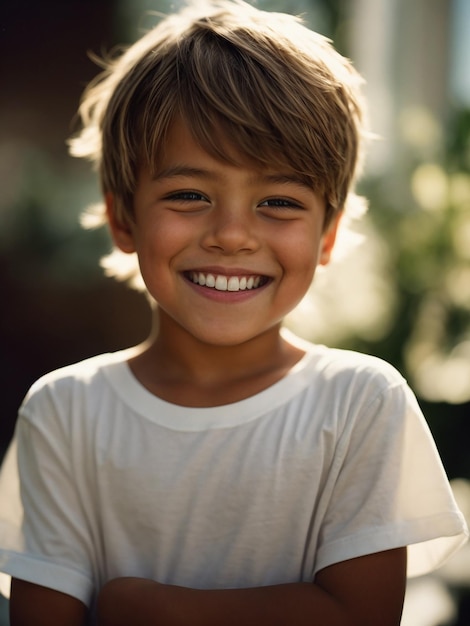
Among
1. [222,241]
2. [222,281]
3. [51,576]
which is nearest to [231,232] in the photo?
[222,241]

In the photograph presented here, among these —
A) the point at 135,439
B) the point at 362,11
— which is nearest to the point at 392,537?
the point at 135,439

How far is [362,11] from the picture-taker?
164 inches

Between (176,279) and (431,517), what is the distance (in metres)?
0.68

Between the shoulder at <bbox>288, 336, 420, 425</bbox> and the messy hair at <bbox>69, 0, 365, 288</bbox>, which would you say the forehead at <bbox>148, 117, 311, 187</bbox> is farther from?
the shoulder at <bbox>288, 336, 420, 425</bbox>

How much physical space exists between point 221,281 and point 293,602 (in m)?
0.64

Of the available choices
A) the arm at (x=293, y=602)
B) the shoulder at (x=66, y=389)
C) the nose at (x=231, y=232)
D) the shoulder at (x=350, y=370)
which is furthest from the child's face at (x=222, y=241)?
the arm at (x=293, y=602)

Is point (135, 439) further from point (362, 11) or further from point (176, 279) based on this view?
point (362, 11)

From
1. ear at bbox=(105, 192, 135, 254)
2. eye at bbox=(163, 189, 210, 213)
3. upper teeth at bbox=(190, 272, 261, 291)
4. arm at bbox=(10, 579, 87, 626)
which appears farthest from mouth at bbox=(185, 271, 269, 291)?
arm at bbox=(10, 579, 87, 626)

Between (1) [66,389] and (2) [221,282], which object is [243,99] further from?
(1) [66,389]

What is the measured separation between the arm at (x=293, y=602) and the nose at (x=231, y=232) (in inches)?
25.1

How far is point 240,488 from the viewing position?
1825 millimetres

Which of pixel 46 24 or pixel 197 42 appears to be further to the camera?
pixel 46 24

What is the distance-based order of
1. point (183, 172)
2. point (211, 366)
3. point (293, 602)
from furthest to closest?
1. point (211, 366)
2. point (183, 172)
3. point (293, 602)

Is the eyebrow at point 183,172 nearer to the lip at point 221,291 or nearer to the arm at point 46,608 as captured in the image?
the lip at point 221,291
